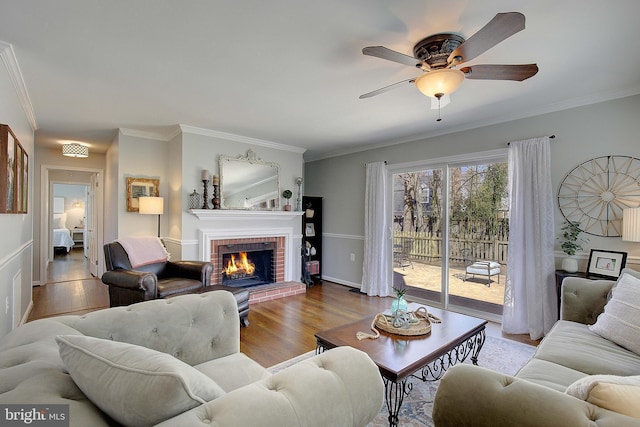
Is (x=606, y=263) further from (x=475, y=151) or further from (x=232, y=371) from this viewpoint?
(x=232, y=371)

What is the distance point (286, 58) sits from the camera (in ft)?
7.53

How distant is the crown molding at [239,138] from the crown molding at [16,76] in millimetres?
1505

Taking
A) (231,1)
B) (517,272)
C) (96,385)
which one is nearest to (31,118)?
(231,1)

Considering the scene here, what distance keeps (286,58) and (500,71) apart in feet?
4.85

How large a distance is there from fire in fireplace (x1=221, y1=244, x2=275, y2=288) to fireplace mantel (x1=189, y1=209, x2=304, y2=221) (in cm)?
49

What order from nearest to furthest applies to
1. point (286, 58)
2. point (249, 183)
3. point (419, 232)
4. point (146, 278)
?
point (286, 58) → point (146, 278) → point (419, 232) → point (249, 183)

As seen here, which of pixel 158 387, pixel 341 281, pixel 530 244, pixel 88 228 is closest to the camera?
pixel 158 387

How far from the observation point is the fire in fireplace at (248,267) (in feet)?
15.8

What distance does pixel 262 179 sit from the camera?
4.97m

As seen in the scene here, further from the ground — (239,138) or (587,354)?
(239,138)

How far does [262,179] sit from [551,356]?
13.7 ft

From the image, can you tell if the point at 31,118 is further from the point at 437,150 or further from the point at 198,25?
the point at 437,150

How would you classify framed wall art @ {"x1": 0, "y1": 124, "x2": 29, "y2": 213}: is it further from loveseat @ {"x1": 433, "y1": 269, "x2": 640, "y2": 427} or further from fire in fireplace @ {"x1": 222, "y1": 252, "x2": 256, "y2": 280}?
loveseat @ {"x1": 433, "y1": 269, "x2": 640, "y2": 427}

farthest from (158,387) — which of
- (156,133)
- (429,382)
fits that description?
(156,133)
